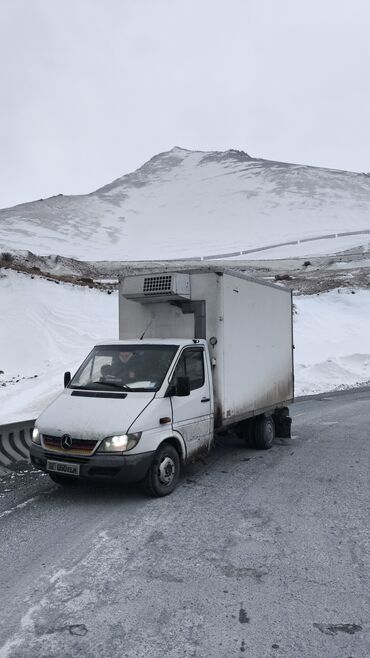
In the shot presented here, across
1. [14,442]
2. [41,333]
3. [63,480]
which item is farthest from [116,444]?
[41,333]

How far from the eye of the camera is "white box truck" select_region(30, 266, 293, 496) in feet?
20.6

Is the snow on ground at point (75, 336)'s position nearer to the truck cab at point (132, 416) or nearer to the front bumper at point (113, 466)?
the truck cab at point (132, 416)

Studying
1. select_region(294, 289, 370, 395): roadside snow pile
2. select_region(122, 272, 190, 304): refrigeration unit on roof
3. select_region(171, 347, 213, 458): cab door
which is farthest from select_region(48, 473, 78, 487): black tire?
select_region(294, 289, 370, 395): roadside snow pile

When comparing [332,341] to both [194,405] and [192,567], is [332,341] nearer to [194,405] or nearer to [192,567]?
[194,405]

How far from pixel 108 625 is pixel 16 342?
1926cm

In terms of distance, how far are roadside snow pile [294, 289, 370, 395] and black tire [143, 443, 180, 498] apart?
35.0ft

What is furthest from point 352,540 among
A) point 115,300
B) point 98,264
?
point 98,264

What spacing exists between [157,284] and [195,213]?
11672 cm

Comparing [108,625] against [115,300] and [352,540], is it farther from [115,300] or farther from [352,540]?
[115,300]

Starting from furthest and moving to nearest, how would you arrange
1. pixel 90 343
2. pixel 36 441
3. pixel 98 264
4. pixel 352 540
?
pixel 98 264, pixel 90 343, pixel 36 441, pixel 352 540

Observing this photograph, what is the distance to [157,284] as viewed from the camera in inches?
315

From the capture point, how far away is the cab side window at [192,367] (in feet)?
24.1

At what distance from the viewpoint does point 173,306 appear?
834 centimetres

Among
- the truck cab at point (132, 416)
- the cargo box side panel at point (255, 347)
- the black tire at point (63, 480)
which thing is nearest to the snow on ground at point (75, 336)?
the black tire at point (63, 480)
